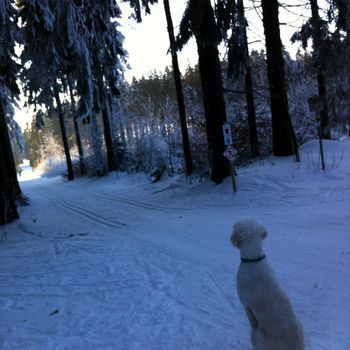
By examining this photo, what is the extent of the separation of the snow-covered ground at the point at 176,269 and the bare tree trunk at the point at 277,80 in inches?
75.8

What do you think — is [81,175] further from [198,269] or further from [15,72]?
[198,269]

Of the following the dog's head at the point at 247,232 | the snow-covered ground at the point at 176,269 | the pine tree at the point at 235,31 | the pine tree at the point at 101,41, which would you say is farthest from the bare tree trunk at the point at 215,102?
the dog's head at the point at 247,232

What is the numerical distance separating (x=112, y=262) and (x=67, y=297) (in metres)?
1.31

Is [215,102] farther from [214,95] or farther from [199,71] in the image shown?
[199,71]

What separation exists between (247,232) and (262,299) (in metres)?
0.48

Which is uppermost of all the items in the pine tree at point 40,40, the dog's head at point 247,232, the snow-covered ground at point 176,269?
the pine tree at point 40,40

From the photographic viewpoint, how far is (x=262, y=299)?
2742mm

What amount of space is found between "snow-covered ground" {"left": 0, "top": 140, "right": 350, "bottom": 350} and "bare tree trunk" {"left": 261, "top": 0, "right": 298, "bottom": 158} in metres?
1.92

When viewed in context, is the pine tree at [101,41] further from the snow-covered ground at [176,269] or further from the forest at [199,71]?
the snow-covered ground at [176,269]

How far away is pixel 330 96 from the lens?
17031 millimetres

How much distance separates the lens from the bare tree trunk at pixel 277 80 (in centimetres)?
1252

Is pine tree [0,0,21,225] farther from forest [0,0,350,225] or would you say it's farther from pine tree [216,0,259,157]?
pine tree [216,0,259,157]

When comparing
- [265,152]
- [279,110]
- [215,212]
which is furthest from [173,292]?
[265,152]

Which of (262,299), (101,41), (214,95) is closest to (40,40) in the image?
(101,41)
